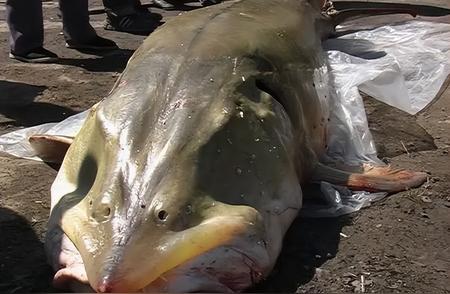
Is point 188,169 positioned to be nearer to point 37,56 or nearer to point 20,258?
point 20,258

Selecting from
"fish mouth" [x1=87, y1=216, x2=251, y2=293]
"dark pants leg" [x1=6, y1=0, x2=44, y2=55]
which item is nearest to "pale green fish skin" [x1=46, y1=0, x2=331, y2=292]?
"fish mouth" [x1=87, y1=216, x2=251, y2=293]

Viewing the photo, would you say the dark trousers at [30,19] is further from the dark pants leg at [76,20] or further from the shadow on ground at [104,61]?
the shadow on ground at [104,61]

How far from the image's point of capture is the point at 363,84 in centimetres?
420

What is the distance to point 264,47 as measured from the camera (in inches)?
121

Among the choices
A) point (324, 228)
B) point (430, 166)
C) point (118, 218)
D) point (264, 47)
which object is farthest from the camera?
point (430, 166)

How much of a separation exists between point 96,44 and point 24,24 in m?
0.57

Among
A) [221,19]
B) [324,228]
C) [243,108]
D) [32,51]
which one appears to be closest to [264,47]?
[221,19]

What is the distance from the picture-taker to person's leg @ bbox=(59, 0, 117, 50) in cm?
523

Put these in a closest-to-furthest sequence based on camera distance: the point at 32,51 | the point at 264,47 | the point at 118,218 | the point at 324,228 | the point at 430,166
Result: 1. the point at 118,218
2. the point at 324,228
3. the point at 264,47
4. the point at 430,166
5. the point at 32,51

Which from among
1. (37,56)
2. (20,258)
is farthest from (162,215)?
(37,56)

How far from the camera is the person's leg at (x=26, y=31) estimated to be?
16.3 feet

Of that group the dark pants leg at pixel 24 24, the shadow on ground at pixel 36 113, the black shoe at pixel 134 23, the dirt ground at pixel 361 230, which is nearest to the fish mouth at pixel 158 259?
the dirt ground at pixel 361 230

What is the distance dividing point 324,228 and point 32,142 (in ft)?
4.33

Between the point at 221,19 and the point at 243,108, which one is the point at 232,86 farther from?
the point at 221,19
